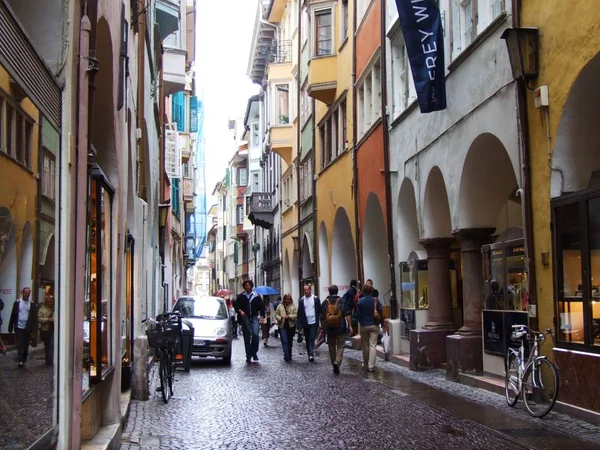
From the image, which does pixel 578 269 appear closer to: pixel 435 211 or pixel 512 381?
pixel 512 381

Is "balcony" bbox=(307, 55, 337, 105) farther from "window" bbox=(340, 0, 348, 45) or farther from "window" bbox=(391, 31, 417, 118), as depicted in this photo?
"window" bbox=(391, 31, 417, 118)

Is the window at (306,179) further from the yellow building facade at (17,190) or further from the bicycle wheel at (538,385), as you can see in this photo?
the yellow building facade at (17,190)

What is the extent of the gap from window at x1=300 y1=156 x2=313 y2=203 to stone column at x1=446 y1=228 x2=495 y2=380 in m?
20.1

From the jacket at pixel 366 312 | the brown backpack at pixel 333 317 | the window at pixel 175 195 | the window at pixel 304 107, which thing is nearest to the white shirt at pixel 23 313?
the jacket at pixel 366 312

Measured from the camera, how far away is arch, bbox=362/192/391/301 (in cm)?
2592

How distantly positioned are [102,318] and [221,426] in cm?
257

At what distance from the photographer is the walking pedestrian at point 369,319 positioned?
18.1 m

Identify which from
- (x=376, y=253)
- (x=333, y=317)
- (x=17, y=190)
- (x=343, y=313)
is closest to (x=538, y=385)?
(x=333, y=317)

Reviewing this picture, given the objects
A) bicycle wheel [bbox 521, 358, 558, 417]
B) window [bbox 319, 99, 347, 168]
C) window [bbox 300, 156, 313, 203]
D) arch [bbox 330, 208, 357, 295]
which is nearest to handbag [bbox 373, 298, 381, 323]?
bicycle wheel [bbox 521, 358, 558, 417]

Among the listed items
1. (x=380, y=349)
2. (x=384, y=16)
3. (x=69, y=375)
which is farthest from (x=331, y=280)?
(x=69, y=375)

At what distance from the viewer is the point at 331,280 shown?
104 ft

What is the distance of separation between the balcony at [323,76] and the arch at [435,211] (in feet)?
40.0

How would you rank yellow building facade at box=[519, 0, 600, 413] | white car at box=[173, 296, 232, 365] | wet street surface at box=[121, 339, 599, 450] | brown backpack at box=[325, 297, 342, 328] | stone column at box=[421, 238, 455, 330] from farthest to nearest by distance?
white car at box=[173, 296, 232, 365] < brown backpack at box=[325, 297, 342, 328] < stone column at box=[421, 238, 455, 330] < yellow building facade at box=[519, 0, 600, 413] < wet street surface at box=[121, 339, 599, 450]

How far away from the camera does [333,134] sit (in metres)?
31.2
